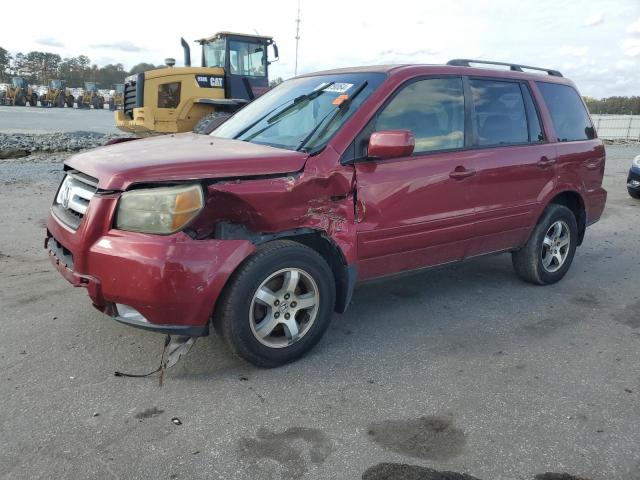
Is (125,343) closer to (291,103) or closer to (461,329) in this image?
(291,103)

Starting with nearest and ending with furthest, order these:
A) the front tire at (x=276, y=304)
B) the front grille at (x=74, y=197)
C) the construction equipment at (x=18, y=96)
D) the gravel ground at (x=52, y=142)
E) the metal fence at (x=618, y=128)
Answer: the front tire at (x=276, y=304) → the front grille at (x=74, y=197) → the gravel ground at (x=52, y=142) → the metal fence at (x=618, y=128) → the construction equipment at (x=18, y=96)

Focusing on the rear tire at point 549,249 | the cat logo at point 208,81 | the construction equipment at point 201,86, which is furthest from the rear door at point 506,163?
the cat logo at point 208,81

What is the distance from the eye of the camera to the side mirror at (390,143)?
3377 millimetres

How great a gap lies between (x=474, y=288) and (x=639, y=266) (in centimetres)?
223

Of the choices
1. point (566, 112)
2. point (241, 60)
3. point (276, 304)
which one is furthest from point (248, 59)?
point (276, 304)

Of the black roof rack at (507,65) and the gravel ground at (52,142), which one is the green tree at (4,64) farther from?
the black roof rack at (507,65)

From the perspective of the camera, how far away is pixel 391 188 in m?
3.64

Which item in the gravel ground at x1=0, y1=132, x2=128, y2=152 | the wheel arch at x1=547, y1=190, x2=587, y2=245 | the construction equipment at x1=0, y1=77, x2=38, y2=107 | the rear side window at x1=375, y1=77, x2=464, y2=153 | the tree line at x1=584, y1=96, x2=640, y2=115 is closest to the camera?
the rear side window at x1=375, y1=77, x2=464, y2=153

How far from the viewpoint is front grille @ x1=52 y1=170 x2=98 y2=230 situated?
3172mm

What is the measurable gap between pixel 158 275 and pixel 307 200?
3.22 feet

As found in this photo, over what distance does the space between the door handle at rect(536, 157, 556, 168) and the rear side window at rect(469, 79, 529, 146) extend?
22 cm

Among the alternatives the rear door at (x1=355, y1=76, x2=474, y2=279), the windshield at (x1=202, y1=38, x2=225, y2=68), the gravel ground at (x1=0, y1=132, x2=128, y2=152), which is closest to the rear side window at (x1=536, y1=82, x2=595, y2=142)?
the rear door at (x1=355, y1=76, x2=474, y2=279)

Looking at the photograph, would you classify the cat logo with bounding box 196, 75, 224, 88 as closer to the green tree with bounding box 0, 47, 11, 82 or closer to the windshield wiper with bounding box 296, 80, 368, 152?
the windshield wiper with bounding box 296, 80, 368, 152

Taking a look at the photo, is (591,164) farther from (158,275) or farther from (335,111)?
(158,275)
